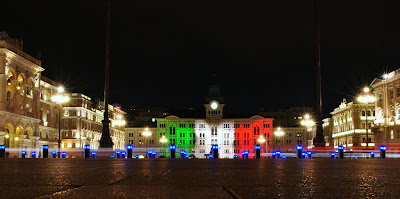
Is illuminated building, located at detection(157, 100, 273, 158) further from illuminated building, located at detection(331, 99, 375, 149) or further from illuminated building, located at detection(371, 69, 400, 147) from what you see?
illuminated building, located at detection(371, 69, 400, 147)

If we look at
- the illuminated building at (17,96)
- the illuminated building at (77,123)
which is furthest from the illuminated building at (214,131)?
the illuminated building at (17,96)

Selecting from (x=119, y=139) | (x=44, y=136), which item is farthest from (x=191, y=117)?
(x=44, y=136)

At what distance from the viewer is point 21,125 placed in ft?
197

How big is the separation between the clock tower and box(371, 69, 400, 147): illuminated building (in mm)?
66259

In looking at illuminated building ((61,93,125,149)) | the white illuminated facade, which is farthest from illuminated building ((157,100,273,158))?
illuminated building ((61,93,125,149))

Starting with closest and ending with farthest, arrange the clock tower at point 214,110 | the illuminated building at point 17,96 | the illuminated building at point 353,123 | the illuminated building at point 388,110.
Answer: the illuminated building at point 17,96 → the illuminated building at point 388,110 → the illuminated building at point 353,123 → the clock tower at point 214,110

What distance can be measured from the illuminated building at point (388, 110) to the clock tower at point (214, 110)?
66.3 meters

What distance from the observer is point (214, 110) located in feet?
458

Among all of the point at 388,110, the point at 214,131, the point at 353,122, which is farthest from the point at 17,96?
the point at 214,131

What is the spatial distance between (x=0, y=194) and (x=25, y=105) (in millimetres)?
62451

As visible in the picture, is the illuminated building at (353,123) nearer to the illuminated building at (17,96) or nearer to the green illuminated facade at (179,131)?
the green illuminated facade at (179,131)

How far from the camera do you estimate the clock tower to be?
139 m

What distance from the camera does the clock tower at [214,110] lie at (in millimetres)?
138625

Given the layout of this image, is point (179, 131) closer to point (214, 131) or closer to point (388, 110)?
point (214, 131)
